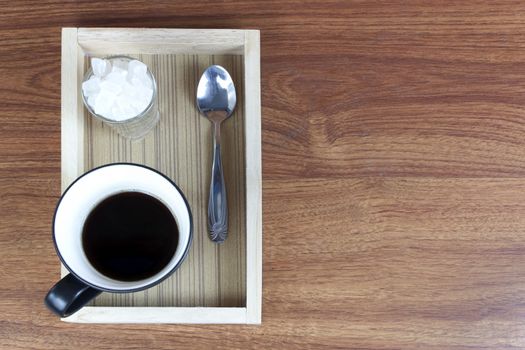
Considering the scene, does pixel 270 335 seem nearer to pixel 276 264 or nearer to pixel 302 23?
pixel 276 264

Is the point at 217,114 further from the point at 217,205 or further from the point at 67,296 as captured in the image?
the point at 67,296

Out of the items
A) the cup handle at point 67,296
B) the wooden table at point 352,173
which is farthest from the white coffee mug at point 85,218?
the wooden table at point 352,173

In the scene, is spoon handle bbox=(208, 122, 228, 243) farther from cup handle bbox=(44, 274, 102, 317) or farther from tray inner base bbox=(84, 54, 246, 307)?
cup handle bbox=(44, 274, 102, 317)

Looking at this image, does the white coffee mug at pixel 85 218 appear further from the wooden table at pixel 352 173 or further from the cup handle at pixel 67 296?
the wooden table at pixel 352 173

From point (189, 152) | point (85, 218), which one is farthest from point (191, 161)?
point (85, 218)

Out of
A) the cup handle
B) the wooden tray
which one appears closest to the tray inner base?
the wooden tray

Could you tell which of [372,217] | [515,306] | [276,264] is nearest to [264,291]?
[276,264]

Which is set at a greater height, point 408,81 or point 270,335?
point 408,81
